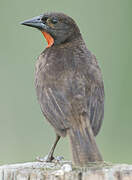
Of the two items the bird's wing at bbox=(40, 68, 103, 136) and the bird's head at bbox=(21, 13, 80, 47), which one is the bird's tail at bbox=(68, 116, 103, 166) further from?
the bird's head at bbox=(21, 13, 80, 47)

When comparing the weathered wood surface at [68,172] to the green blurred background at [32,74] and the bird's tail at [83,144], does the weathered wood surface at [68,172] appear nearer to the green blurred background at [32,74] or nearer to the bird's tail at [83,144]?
the bird's tail at [83,144]

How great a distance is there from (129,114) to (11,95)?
1989 millimetres

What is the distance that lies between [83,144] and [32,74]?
200 inches

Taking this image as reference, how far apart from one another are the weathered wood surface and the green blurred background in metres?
2.95

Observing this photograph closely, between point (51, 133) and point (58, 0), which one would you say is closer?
point (51, 133)

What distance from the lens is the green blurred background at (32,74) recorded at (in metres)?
8.60

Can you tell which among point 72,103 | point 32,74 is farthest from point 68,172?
point 32,74

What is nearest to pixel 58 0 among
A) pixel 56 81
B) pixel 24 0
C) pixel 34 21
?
pixel 24 0

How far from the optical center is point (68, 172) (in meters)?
4.80

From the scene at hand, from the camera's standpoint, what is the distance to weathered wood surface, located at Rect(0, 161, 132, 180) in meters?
4.68

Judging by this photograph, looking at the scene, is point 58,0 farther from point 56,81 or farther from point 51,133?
point 56,81

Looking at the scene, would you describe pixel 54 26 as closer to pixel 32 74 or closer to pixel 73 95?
pixel 73 95

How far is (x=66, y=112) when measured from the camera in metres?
5.69

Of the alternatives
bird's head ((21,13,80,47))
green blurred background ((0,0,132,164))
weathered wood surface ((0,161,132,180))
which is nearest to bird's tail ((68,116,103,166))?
weathered wood surface ((0,161,132,180))
